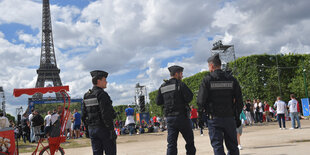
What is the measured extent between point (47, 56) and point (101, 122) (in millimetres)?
72339

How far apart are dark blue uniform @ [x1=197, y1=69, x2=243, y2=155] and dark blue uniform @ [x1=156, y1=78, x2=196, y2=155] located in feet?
1.95

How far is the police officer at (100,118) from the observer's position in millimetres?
4789

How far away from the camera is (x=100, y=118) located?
193 inches

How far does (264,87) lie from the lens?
3081 centimetres

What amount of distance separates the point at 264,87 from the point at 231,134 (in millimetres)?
28040

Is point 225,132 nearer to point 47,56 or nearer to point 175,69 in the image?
point 175,69

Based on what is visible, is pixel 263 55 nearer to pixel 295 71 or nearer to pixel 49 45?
pixel 295 71

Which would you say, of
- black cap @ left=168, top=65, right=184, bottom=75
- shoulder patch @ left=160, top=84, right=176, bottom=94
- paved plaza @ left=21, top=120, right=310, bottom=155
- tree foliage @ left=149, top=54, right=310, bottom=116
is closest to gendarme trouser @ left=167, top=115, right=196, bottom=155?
shoulder patch @ left=160, top=84, right=176, bottom=94

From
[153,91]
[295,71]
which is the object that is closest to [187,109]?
[295,71]

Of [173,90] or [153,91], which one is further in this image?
[153,91]

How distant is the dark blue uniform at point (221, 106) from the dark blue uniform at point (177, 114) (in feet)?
1.95

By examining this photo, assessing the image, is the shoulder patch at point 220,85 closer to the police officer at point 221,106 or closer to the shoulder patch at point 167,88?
the police officer at point 221,106

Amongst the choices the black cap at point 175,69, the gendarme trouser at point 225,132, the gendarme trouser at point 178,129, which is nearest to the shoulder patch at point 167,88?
the black cap at point 175,69

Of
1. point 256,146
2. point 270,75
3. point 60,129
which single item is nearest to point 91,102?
point 60,129
